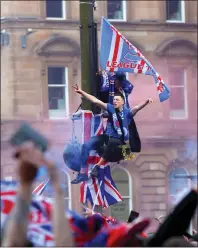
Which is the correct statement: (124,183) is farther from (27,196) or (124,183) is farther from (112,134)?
(27,196)

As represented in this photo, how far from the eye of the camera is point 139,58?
12.8m

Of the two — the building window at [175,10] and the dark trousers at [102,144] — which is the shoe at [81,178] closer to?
the dark trousers at [102,144]

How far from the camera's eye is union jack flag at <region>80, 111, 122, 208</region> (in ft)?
38.0

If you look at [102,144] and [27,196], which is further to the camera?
[102,144]

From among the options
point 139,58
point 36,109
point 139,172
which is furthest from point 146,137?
point 139,58

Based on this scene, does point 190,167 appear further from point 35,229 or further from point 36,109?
point 35,229

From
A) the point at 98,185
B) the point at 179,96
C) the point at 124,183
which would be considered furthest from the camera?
the point at 179,96

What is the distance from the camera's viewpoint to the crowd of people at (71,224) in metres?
5.59

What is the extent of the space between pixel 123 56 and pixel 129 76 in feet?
92.1

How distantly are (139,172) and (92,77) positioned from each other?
31.5 m

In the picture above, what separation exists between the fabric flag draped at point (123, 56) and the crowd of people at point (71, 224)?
6.36 meters

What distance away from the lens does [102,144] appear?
11523mm

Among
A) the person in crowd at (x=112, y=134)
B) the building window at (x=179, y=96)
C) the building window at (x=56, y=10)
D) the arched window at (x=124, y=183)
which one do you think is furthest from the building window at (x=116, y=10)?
the person in crowd at (x=112, y=134)

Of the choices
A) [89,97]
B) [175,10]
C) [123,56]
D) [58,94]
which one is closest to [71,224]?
[89,97]
